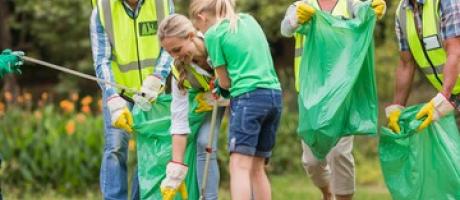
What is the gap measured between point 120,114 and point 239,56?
3.52ft

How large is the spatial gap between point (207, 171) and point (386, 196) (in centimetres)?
381

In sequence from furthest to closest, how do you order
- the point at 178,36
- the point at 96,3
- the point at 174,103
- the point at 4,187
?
the point at 4,187 < the point at 96,3 < the point at 174,103 < the point at 178,36

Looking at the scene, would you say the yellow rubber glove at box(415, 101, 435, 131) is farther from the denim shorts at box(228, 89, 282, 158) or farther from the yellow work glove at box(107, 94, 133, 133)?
the yellow work glove at box(107, 94, 133, 133)

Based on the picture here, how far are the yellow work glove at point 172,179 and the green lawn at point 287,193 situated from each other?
9.96 ft

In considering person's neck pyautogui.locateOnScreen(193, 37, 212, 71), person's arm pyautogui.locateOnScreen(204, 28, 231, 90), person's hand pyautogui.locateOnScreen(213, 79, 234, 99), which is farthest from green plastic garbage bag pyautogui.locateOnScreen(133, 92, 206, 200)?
person's arm pyautogui.locateOnScreen(204, 28, 231, 90)

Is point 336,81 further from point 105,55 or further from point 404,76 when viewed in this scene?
point 105,55

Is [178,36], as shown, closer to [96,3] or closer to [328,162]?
[96,3]

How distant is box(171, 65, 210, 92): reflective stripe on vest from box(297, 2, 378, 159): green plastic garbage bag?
58 cm

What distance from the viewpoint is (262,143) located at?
6.29 m

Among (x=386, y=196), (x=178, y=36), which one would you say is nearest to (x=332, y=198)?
(x=178, y=36)

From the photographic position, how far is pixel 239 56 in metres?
6.13

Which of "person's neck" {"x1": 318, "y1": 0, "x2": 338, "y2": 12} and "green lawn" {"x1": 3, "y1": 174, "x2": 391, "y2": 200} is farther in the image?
"green lawn" {"x1": 3, "y1": 174, "x2": 391, "y2": 200}

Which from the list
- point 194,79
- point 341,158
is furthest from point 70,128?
point 194,79

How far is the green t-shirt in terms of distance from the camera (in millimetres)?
6098
